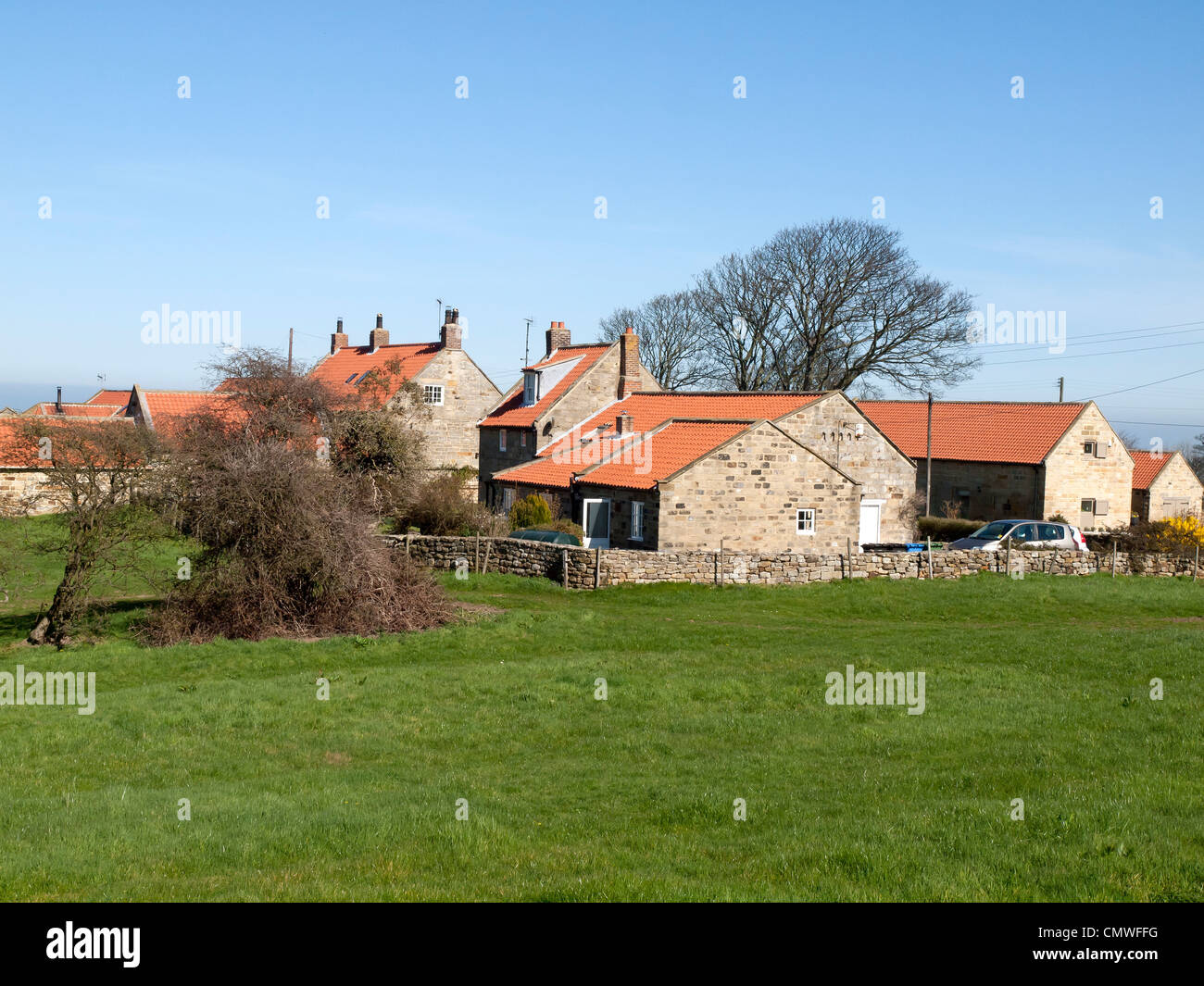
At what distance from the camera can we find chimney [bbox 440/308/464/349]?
196 ft

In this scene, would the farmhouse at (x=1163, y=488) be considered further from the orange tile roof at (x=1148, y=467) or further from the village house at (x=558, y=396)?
the village house at (x=558, y=396)

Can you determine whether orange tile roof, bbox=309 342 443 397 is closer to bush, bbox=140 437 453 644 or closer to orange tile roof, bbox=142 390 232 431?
orange tile roof, bbox=142 390 232 431

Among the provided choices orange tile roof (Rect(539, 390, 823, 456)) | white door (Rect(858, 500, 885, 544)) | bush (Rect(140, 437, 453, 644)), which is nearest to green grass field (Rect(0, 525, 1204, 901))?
bush (Rect(140, 437, 453, 644))

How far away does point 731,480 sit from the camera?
33219 mm

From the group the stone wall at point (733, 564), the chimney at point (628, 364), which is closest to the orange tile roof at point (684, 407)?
the chimney at point (628, 364)

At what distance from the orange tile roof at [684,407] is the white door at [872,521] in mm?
5107

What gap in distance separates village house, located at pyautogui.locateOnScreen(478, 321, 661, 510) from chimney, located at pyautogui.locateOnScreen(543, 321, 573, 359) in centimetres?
195

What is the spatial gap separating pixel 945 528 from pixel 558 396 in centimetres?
1801

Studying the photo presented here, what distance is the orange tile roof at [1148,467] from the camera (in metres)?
55.3

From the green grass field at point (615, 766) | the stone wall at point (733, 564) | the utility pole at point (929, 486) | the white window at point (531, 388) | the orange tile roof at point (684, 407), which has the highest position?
the white window at point (531, 388)

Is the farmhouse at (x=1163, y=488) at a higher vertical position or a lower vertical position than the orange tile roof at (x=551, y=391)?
lower
